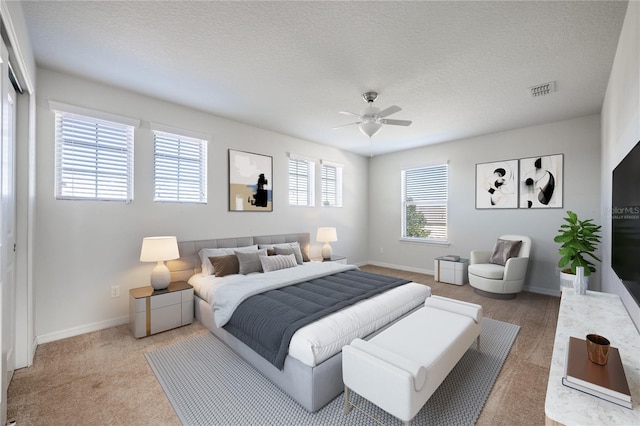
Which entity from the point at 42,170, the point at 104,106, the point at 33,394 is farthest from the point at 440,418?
the point at 104,106

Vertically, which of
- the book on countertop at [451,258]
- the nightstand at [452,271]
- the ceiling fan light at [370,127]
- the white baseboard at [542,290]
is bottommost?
the white baseboard at [542,290]

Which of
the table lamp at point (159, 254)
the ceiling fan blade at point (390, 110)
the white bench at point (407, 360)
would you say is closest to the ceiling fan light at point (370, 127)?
the ceiling fan blade at point (390, 110)

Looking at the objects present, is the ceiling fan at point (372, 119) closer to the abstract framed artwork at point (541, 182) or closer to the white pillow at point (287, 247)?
the white pillow at point (287, 247)

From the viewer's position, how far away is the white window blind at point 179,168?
365 centimetres

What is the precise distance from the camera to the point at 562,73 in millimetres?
2881

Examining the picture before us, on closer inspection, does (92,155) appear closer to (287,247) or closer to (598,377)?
(287,247)

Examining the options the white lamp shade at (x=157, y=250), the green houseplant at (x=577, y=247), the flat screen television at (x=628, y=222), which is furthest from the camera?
the green houseplant at (x=577, y=247)

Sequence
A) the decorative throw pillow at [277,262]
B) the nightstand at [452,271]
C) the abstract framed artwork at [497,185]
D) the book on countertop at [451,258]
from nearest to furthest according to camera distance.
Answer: the decorative throw pillow at [277,262], the abstract framed artwork at [497,185], the nightstand at [452,271], the book on countertop at [451,258]

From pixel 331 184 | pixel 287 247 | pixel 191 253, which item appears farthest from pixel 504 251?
pixel 191 253

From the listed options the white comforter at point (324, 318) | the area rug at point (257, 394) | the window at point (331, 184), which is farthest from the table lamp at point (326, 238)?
the area rug at point (257, 394)

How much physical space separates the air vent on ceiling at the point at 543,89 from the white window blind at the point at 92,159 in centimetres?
493

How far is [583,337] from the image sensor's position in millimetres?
1604

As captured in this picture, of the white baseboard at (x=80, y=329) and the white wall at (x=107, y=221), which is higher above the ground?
the white wall at (x=107, y=221)

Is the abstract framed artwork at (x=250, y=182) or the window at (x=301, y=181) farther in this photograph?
the window at (x=301, y=181)
